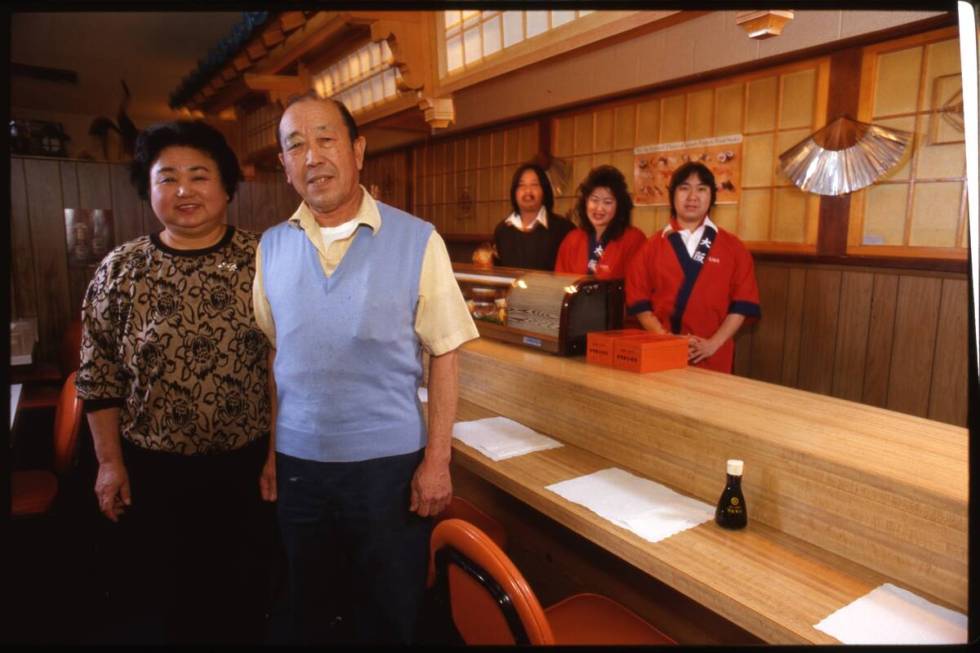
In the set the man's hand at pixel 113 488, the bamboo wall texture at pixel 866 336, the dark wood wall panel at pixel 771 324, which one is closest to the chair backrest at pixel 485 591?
the man's hand at pixel 113 488

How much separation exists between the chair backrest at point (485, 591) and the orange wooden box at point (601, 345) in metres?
0.97

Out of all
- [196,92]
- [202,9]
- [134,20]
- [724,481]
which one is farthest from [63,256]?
[724,481]

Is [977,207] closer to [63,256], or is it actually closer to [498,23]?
[498,23]

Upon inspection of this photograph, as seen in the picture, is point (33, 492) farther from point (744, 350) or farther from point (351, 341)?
point (744, 350)

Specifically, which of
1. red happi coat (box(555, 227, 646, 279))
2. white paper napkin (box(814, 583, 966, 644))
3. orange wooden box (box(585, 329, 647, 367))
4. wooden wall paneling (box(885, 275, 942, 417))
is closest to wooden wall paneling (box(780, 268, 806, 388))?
wooden wall paneling (box(885, 275, 942, 417))

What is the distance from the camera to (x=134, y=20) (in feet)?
14.4

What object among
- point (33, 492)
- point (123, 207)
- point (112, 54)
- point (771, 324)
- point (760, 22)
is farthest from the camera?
point (112, 54)

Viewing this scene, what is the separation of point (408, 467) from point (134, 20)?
4451 millimetres

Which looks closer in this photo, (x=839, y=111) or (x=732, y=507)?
(x=732, y=507)

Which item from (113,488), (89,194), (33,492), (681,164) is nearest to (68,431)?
(33,492)

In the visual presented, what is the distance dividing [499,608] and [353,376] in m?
0.60

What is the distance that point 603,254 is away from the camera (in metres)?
3.32

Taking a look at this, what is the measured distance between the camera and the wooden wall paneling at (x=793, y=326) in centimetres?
371

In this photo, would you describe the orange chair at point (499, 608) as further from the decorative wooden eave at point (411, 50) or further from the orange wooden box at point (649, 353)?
the decorative wooden eave at point (411, 50)
